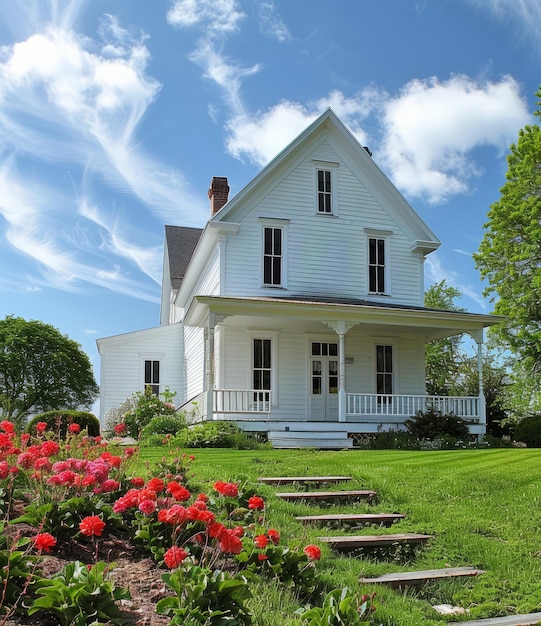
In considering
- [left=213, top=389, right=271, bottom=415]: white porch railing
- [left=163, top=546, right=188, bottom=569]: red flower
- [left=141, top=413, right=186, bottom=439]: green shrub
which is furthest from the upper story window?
[left=163, top=546, right=188, bottom=569]: red flower

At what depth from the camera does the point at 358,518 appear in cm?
→ 756

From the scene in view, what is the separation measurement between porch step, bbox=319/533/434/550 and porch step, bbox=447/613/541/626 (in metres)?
1.47

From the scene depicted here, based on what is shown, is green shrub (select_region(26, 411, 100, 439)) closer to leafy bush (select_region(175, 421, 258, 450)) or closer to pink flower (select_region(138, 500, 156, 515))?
leafy bush (select_region(175, 421, 258, 450))

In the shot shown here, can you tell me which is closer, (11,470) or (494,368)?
(11,470)

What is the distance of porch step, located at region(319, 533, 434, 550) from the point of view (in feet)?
21.9

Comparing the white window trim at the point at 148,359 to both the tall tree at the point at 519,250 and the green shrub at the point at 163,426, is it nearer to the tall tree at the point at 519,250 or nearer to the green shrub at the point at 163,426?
the green shrub at the point at 163,426

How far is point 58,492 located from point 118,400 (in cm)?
1927

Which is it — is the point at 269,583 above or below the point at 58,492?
below

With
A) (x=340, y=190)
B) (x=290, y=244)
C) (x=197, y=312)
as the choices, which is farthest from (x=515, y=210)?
(x=197, y=312)

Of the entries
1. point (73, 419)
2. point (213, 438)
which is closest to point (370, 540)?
point (213, 438)

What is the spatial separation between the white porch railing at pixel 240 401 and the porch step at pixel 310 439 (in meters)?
0.98

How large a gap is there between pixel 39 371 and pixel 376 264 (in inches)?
694

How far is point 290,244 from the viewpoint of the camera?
20547mm

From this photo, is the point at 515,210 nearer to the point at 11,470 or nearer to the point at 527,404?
the point at 527,404
